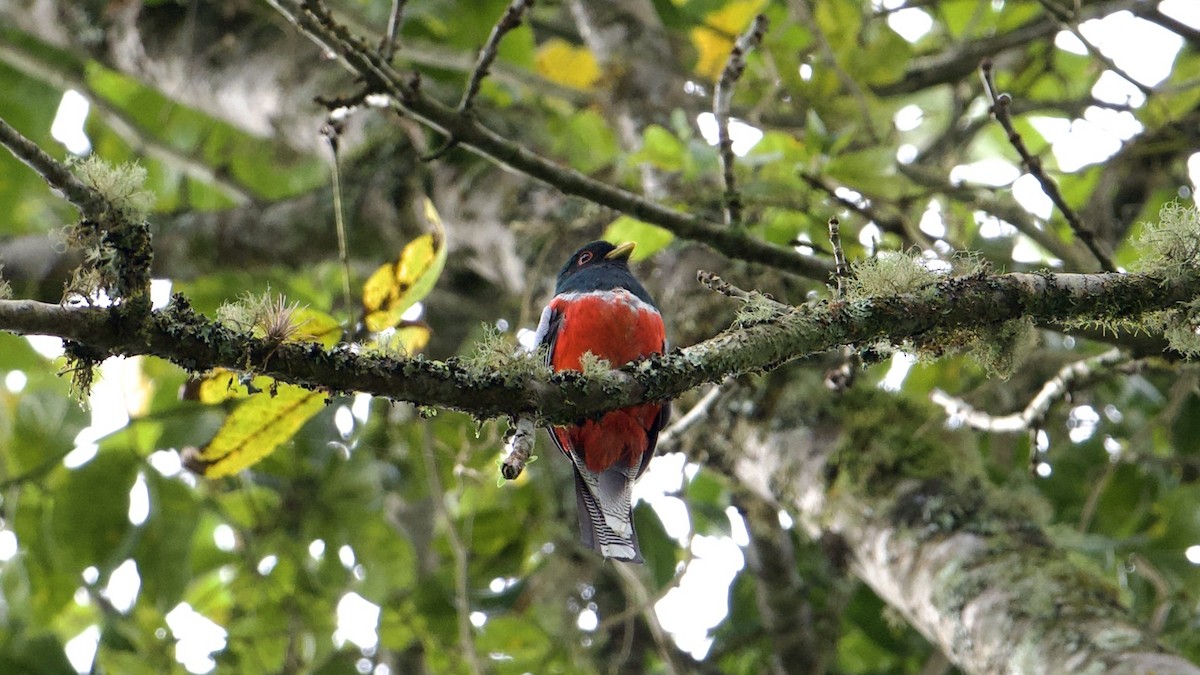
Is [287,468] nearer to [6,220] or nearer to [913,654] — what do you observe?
[6,220]

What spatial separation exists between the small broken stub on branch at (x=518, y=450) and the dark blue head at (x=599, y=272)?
1.81 meters

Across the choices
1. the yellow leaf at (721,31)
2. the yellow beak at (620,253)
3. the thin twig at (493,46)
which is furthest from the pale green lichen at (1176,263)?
the yellow leaf at (721,31)

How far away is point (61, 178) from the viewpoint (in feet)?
4.48

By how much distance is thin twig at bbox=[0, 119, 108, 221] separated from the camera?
→ 137cm

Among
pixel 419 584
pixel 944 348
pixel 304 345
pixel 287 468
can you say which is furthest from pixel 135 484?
pixel 944 348

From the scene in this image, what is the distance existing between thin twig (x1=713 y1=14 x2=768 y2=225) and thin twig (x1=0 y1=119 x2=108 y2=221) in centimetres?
184

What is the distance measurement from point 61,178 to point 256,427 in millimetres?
1102

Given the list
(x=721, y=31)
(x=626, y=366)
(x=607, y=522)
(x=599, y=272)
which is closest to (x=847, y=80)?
(x=721, y=31)

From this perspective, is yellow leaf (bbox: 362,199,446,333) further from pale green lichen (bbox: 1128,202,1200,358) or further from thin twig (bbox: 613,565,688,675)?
thin twig (bbox: 613,565,688,675)

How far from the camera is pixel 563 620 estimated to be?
482cm

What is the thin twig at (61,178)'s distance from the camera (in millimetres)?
1370

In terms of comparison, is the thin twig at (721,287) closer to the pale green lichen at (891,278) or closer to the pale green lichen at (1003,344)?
the pale green lichen at (891,278)

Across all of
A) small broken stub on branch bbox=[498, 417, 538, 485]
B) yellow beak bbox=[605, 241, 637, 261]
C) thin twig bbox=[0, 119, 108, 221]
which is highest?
yellow beak bbox=[605, 241, 637, 261]

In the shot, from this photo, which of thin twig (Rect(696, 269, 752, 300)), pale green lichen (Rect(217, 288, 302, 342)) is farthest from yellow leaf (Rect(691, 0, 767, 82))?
pale green lichen (Rect(217, 288, 302, 342))
